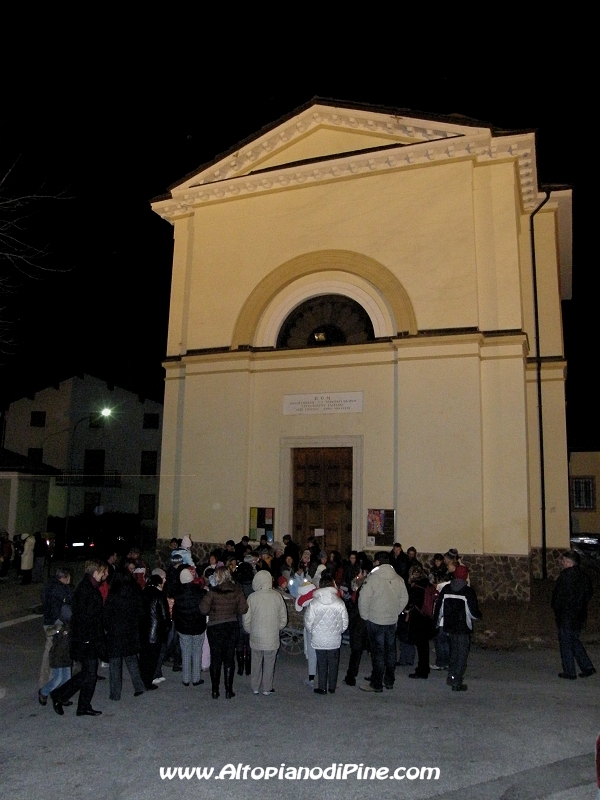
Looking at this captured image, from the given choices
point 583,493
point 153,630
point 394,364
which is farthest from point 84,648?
point 583,493

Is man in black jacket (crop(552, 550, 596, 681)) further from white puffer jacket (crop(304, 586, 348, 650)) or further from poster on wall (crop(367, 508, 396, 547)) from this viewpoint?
poster on wall (crop(367, 508, 396, 547))

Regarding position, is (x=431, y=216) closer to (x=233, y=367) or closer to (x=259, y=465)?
(x=233, y=367)

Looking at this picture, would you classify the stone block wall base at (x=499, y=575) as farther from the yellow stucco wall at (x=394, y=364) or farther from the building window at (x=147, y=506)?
the building window at (x=147, y=506)

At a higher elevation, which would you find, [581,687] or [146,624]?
[146,624]

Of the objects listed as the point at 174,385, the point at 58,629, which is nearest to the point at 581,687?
the point at 58,629

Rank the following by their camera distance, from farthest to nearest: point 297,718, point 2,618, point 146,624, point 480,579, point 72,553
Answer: point 72,553, point 480,579, point 2,618, point 146,624, point 297,718

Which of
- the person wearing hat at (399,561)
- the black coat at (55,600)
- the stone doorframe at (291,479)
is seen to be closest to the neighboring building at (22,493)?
the stone doorframe at (291,479)

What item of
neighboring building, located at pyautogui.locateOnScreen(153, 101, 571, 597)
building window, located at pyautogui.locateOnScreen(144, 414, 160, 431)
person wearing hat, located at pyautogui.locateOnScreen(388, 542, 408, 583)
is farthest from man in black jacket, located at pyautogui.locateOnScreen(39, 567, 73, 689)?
building window, located at pyautogui.locateOnScreen(144, 414, 160, 431)

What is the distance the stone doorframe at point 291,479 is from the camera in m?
16.0

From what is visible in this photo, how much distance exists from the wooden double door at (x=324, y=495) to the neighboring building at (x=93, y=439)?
23.2 meters

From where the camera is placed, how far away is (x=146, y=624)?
26.4 feet

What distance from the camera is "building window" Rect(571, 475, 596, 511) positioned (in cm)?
4031

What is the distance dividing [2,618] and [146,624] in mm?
7178

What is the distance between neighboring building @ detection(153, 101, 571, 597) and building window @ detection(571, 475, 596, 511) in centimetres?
2482
